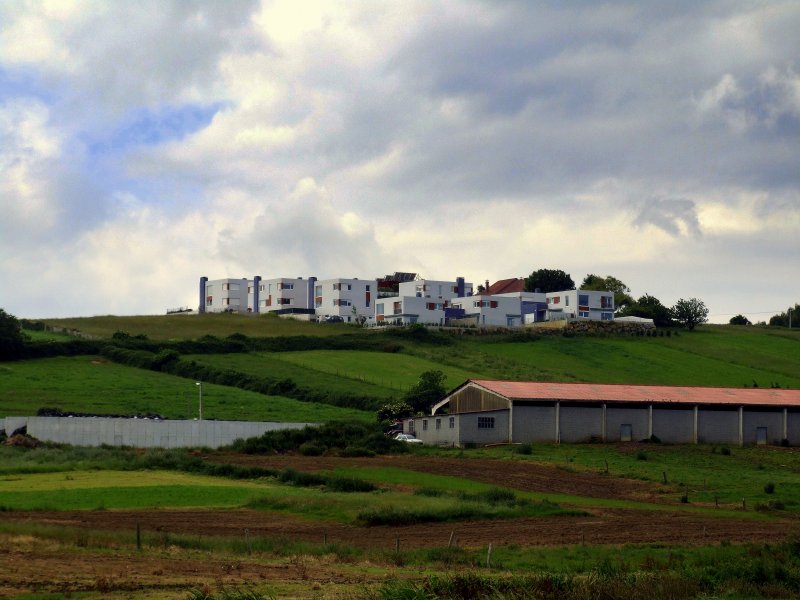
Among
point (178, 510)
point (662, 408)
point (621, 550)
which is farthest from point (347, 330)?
point (621, 550)

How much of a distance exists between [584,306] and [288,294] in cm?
4556

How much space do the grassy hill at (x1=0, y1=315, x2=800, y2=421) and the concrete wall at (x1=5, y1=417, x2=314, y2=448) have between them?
8.11 m

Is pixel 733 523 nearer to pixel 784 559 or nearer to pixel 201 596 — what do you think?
pixel 784 559

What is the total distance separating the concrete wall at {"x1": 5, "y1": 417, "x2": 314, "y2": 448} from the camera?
75.7 m

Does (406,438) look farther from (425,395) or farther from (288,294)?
(288,294)

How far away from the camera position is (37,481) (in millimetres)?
56469

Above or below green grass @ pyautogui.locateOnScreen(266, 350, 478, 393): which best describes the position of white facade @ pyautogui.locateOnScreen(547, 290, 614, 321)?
above

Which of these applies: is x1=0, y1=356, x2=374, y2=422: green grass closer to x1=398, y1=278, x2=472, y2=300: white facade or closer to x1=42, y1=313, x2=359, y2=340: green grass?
x1=42, y1=313, x2=359, y2=340: green grass

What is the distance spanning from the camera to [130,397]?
91.9 m

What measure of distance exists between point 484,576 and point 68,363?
8382 centimetres

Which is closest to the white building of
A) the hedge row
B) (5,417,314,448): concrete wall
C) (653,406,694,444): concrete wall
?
the hedge row

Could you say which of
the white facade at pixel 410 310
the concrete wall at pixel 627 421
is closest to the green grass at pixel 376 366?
the concrete wall at pixel 627 421

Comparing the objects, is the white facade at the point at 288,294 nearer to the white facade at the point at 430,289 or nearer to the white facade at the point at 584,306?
the white facade at the point at 430,289

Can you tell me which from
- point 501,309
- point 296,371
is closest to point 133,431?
point 296,371
